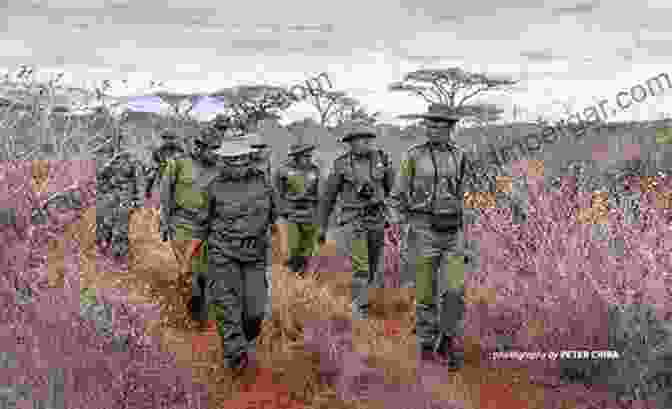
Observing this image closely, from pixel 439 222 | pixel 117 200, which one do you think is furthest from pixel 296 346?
pixel 117 200

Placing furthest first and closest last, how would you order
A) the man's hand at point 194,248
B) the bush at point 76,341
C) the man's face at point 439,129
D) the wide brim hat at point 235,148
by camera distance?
the man's hand at point 194,248, the man's face at point 439,129, the wide brim hat at point 235,148, the bush at point 76,341

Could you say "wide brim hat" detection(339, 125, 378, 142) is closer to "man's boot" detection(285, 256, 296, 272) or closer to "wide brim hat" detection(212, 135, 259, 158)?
"wide brim hat" detection(212, 135, 259, 158)

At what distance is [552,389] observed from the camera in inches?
235

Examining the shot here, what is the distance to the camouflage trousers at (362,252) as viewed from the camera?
8.01m

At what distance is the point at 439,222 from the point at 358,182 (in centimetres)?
A: 201

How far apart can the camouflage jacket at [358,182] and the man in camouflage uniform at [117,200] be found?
3.21 metres

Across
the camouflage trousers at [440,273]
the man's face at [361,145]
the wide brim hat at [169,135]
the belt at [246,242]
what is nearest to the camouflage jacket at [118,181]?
the wide brim hat at [169,135]

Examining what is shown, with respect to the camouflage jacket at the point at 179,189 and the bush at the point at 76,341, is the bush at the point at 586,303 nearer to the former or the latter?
the bush at the point at 76,341

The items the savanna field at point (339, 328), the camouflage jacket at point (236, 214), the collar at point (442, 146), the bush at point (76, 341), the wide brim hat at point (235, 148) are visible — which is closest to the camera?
the bush at point (76, 341)

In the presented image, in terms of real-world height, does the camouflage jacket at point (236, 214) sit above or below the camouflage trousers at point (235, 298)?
above

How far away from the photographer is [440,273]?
638 centimetres

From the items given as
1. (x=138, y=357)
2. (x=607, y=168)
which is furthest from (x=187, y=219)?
(x=607, y=168)

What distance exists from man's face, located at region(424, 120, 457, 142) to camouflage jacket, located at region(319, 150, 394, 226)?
1.89 meters

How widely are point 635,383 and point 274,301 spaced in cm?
352
